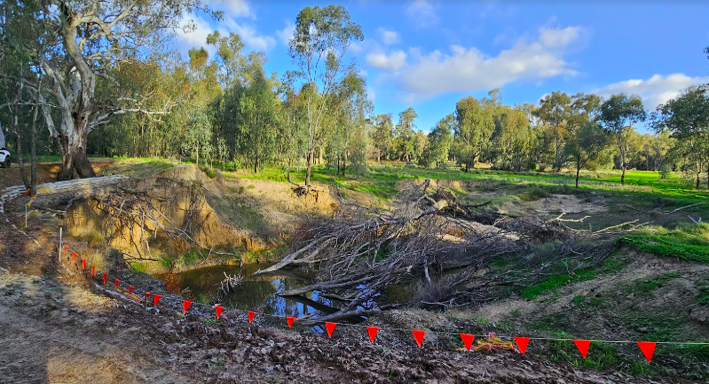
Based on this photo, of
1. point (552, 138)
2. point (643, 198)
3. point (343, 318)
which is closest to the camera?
point (343, 318)

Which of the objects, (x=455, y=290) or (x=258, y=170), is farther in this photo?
(x=258, y=170)

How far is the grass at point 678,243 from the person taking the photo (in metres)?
8.35

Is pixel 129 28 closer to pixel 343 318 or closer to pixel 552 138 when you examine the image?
pixel 343 318

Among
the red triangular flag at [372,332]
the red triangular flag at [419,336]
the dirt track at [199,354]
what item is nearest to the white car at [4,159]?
the dirt track at [199,354]

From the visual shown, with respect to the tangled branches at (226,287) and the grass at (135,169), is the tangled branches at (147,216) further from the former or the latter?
the grass at (135,169)

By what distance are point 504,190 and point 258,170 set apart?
24.5 m

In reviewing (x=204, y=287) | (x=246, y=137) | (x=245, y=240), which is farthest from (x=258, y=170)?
(x=204, y=287)

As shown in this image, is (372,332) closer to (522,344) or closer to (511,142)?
(522,344)

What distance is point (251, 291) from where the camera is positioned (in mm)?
11859

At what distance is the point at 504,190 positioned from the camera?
3475cm

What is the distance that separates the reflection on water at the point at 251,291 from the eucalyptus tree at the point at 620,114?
42148mm

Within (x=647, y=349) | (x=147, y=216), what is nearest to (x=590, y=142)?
(x=647, y=349)

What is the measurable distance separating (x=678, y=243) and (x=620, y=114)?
3870 centimetres

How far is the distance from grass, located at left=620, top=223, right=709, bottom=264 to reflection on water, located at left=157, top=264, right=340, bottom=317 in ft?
29.4
